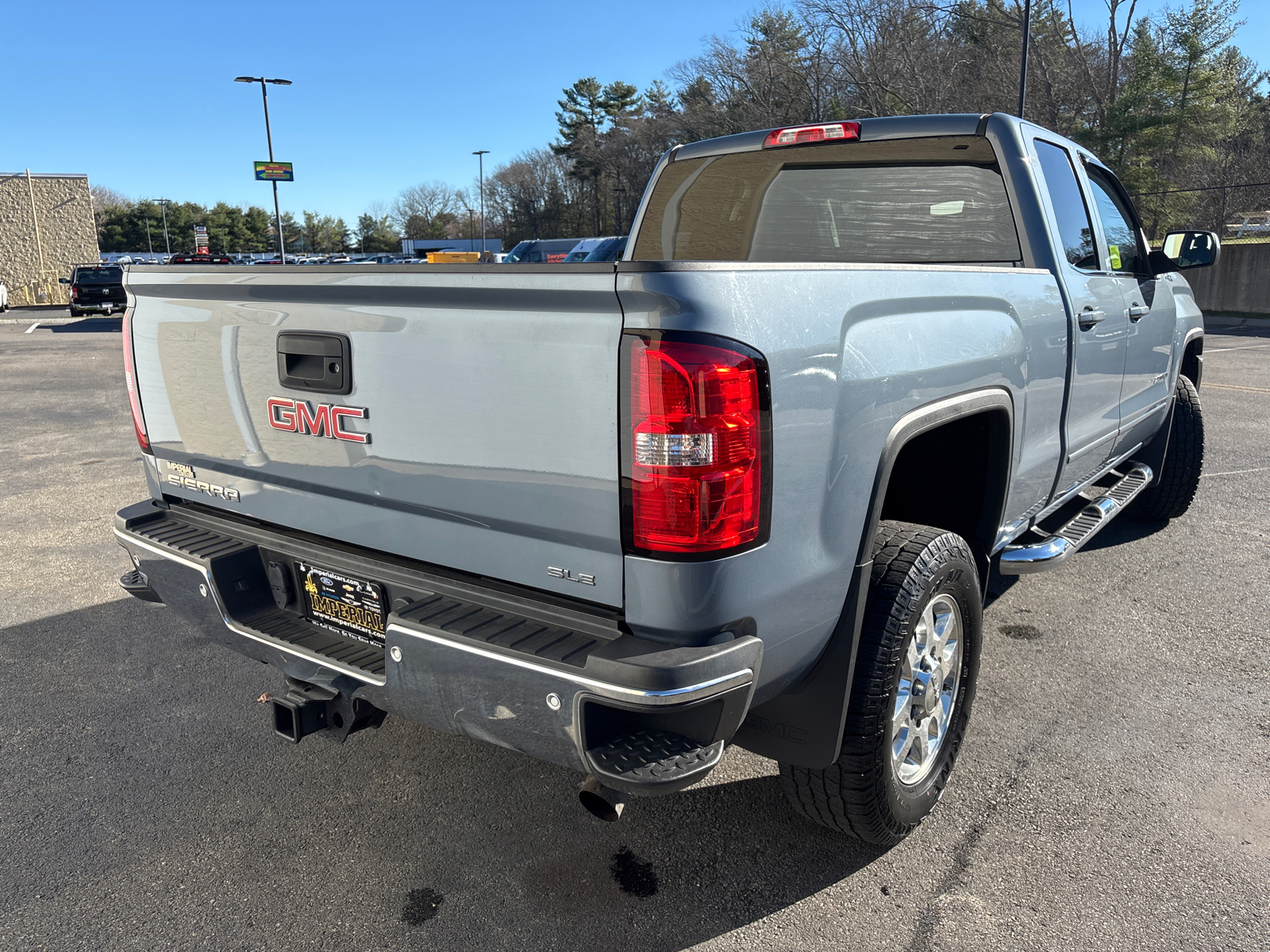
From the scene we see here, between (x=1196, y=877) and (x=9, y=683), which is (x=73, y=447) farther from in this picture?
(x=1196, y=877)

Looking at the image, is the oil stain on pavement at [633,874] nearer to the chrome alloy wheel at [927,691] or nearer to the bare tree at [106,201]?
the chrome alloy wheel at [927,691]

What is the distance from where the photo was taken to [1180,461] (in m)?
5.52

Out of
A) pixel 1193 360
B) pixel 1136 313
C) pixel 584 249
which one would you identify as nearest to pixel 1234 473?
pixel 1193 360

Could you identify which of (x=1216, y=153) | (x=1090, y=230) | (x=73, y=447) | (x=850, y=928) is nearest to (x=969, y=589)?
(x=850, y=928)

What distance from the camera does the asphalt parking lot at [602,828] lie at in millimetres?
2312

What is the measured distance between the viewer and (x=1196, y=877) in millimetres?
2455

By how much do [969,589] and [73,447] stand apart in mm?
8316

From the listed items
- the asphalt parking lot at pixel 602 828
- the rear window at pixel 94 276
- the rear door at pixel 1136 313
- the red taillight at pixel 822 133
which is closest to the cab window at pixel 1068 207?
the rear door at pixel 1136 313

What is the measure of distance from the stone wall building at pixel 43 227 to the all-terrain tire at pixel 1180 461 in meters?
51.7

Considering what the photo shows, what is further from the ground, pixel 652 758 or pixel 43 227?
pixel 43 227

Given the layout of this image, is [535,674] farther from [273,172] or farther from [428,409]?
[273,172]

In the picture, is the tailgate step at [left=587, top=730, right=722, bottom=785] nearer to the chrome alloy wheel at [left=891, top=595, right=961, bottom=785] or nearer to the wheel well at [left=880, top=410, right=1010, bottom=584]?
the chrome alloy wheel at [left=891, top=595, right=961, bottom=785]

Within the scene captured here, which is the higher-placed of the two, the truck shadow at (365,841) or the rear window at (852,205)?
the rear window at (852,205)

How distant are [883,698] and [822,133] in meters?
2.34
